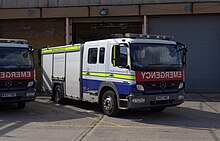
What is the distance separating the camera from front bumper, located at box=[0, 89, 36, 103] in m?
11.9

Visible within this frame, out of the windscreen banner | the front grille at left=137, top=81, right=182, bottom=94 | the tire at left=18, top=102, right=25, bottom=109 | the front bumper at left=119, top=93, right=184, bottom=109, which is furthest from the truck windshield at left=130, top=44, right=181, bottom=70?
the tire at left=18, top=102, right=25, bottom=109

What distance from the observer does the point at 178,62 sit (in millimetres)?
11406

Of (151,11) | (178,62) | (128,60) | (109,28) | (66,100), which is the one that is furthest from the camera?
(109,28)

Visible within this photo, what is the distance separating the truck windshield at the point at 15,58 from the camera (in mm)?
12188

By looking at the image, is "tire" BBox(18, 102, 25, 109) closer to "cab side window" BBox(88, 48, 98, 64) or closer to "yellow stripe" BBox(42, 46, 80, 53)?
"yellow stripe" BBox(42, 46, 80, 53)

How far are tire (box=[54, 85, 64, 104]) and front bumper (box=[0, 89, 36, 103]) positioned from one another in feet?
7.45

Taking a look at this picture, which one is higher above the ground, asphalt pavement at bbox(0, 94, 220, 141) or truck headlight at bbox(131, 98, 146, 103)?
truck headlight at bbox(131, 98, 146, 103)

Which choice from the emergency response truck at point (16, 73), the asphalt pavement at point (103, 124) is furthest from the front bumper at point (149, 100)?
the emergency response truck at point (16, 73)

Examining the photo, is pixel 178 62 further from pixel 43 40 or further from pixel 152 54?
pixel 43 40

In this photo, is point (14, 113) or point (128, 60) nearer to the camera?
point (128, 60)

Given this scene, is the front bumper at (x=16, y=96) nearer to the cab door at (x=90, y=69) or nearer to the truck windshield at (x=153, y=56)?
the cab door at (x=90, y=69)

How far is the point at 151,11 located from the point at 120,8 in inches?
70.2

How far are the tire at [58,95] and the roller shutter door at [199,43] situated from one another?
24.9ft

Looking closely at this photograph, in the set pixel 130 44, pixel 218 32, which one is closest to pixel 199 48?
pixel 218 32
